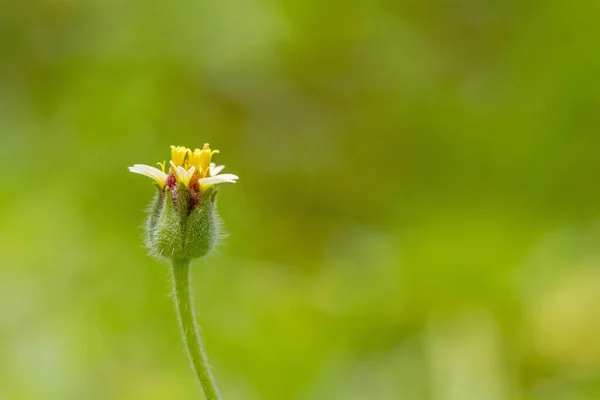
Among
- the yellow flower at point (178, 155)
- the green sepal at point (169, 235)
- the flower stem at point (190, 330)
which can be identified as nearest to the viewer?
the flower stem at point (190, 330)

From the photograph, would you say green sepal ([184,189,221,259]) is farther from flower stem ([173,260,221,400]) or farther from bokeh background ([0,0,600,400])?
bokeh background ([0,0,600,400])

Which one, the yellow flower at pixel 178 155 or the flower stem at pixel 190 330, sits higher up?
the yellow flower at pixel 178 155

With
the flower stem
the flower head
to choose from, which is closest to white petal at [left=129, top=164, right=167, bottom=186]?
the flower head

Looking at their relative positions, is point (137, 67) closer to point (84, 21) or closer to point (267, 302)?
point (84, 21)

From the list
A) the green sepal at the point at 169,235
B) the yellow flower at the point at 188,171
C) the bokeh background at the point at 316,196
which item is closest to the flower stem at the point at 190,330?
the green sepal at the point at 169,235

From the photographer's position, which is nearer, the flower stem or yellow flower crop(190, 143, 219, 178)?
the flower stem

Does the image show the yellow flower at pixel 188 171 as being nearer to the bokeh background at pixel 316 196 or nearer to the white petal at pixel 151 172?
the white petal at pixel 151 172
